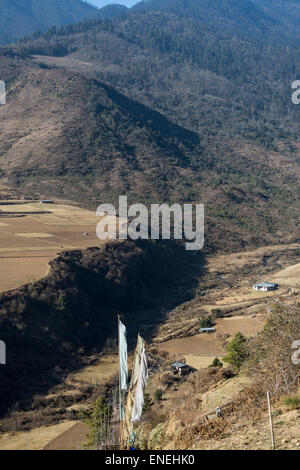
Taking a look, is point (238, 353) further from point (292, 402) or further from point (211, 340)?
point (211, 340)

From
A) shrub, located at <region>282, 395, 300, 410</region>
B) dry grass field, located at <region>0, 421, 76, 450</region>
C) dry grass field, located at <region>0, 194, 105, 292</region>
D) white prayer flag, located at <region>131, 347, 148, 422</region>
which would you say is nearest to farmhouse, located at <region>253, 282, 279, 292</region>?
dry grass field, located at <region>0, 194, 105, 292</region>

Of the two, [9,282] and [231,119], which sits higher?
[231,119]

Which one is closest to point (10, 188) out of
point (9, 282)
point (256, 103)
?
point (9, 282)

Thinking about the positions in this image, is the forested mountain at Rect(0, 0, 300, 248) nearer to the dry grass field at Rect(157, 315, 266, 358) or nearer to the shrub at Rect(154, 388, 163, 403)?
the dry grass field at Rect(157, 315, 266, 358)

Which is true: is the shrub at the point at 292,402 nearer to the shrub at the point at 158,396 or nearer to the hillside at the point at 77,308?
the shrub at the point at 158,396

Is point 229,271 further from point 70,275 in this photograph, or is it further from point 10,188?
point 10,188

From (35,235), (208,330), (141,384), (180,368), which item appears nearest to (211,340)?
(208,330)

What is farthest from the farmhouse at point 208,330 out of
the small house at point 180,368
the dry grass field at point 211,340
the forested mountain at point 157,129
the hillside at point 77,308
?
the forested mountain at point 157,129
